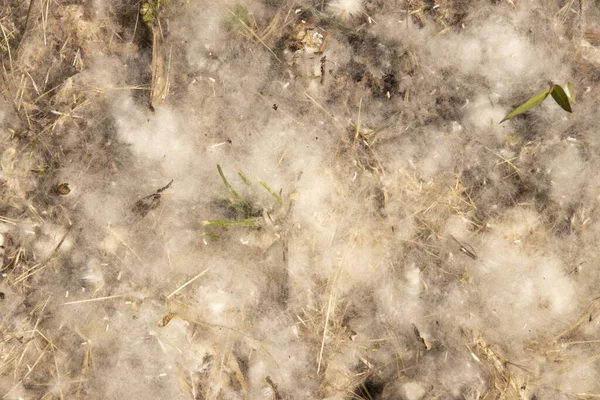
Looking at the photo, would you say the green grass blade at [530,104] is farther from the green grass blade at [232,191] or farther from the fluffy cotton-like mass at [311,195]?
the green grass blade at [232,191]

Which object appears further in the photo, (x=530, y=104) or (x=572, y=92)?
(x=572, y=92)

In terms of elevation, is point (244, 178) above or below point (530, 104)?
below

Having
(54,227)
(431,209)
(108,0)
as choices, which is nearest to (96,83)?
(108,0)

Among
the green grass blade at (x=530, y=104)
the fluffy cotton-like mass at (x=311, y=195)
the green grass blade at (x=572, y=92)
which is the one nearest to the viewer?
the green grass blade at (x=530, y=104)

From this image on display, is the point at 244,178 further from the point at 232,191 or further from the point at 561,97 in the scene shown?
the point at 561,97

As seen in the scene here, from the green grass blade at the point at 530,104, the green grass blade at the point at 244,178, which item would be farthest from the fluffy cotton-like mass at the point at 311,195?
the green grass blade at the point at 530,104

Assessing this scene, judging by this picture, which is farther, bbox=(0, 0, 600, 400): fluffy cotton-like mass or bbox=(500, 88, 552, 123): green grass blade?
bbox=(0, 0, 600, 400): fluffy cotton-like mass

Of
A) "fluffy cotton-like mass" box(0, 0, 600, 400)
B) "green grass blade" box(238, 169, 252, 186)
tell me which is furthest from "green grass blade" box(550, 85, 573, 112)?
"green grass blade" box(238, 169, 252, 186)

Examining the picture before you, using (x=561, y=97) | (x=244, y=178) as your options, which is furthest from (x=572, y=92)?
(x=244, y=178)

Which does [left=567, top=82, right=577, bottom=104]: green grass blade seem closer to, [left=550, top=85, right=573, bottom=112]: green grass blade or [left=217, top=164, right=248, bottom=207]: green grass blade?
[left=550, top=85, right=573, bottom=112]: green grass blade
